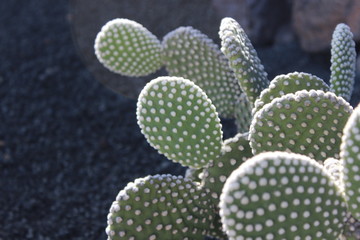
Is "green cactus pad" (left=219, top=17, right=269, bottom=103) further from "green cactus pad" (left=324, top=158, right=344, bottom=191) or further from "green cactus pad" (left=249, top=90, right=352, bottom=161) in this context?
"green cactus pad" (left=324, top=158, right=344, bottom=191)

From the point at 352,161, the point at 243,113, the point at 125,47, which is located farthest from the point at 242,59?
the point at 352,161

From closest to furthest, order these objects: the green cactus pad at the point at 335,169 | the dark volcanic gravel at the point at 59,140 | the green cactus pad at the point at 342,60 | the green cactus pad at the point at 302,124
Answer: the green cactus pad at the point at 335,169
the green cactus pad at the point at 302,124
the green cactus pad at the point at 342,60
the dark volcanic gravel at the point at 59,140

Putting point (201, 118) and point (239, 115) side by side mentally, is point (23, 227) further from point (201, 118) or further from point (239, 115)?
point (201, 118)

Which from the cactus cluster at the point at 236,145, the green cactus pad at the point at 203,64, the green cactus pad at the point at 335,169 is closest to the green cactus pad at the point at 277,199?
the cactus cluster at the point at 236,145

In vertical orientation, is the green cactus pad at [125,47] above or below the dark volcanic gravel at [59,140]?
above

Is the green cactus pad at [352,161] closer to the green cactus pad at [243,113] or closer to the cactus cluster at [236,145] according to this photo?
the cactus cluster at [236,145]

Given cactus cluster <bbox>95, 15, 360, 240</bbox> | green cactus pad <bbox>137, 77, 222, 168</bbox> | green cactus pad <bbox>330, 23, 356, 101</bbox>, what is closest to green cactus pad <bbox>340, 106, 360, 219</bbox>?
cactus cluster <bbox>95, 15, 360, 240</bbox>
